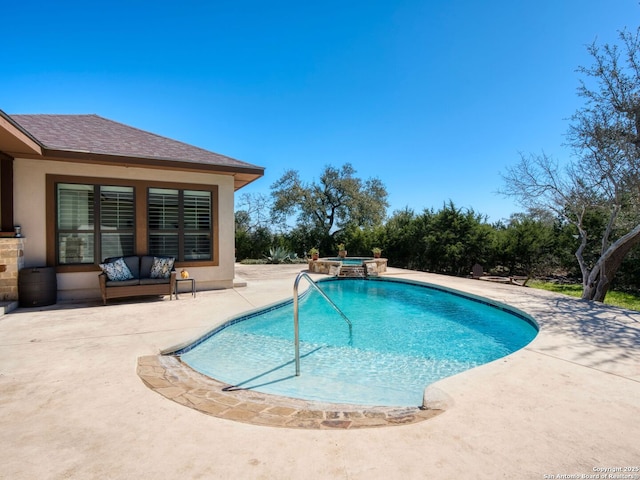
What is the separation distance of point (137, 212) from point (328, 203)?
1474 cm

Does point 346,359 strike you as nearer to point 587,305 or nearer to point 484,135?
point 587,305

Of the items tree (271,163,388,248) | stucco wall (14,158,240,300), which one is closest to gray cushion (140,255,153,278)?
stucco wall (14,158,240,300)

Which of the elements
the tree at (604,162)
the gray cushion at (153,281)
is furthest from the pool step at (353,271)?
the gray cushion at (153,281)

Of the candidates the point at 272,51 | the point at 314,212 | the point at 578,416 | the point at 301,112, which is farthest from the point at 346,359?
the point at 314,212

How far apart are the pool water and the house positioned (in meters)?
3.36

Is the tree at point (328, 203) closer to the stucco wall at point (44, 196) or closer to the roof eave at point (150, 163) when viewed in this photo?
the roof eave at point (150, 163)

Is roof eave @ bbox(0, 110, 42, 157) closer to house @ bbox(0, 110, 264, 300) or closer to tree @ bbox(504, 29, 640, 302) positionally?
house @ bbox(0, 110, 264, 300)

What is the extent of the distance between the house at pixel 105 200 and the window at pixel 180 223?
25 mm

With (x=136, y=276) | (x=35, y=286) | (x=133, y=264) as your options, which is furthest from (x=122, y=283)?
(x=35, y=286)

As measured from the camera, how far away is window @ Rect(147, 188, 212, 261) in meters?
8.41

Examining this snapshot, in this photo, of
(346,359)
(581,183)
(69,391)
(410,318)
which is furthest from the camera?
(581,183)

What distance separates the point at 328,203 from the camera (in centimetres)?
2175

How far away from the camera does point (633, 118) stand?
28.1 feet

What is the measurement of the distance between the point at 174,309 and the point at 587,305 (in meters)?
9.26
